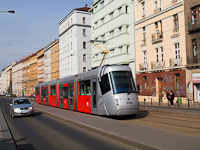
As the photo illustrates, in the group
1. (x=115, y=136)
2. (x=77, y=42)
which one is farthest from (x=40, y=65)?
(x=115, y=136)

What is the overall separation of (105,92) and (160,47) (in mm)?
21299

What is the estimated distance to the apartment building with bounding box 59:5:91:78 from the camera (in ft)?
206

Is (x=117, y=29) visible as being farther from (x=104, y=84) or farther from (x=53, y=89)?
(x=104, y=84)

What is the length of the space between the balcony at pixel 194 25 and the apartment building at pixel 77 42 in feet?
116

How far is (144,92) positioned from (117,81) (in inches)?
915

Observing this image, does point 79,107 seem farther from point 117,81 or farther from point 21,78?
point 21,78

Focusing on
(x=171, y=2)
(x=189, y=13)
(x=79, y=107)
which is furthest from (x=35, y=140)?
(x=171, y=2)

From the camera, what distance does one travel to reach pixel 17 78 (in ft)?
443

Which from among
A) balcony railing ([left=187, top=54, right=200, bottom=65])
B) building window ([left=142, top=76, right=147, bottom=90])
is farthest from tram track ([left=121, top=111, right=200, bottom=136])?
building window ([left=142, top=76, right=147, bottom=90])

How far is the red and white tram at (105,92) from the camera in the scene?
46.3 ft

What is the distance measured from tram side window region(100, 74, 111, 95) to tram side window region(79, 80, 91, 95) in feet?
7.43

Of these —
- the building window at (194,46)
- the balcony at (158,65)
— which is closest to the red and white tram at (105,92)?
the building window at (194,46)

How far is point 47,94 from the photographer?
104 ft

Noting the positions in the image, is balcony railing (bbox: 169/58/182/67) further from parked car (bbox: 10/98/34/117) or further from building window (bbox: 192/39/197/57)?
parked car (bbox: 10/98/34/117)
